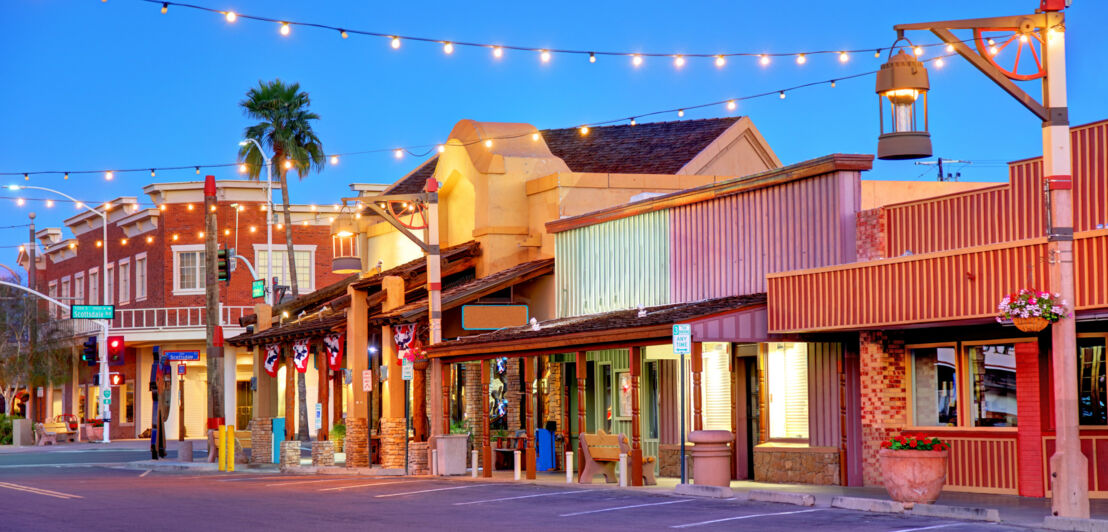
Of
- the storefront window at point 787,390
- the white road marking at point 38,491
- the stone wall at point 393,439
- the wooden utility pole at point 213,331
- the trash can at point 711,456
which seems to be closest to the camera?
the trash can at point 711,456

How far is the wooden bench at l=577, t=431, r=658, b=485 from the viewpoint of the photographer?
2439cm

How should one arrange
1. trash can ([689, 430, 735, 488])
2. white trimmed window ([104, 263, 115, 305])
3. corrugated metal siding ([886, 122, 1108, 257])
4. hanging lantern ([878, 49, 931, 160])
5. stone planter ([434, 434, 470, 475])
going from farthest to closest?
white trimmed window ([104, 263, 115, 305])
stone planter ([434, 434, 470, 475])
trash can ([689, 430, 735, 488])
corrugated metal siding ([886, 122, 1108, 257])
hanging lantern ([878, 49, 931, 160])

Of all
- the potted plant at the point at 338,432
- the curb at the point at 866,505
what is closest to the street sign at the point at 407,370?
the potted plant at the point at 338,432

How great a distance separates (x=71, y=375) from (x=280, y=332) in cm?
3789

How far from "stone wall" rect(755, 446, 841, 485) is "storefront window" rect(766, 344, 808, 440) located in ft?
1.14

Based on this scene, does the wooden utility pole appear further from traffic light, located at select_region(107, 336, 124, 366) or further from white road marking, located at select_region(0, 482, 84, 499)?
traffic light, located at select_region(107, 336, 124, 366)

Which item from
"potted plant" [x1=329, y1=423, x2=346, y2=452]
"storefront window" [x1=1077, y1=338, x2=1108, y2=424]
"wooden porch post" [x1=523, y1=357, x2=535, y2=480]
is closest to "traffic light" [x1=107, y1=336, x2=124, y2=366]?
"potted plant" [x1=329, y1=423, x2=346, y2=452]

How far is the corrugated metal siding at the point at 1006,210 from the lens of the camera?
18438 millimetres

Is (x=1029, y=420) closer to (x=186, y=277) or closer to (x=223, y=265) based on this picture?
(x=223, y=265)

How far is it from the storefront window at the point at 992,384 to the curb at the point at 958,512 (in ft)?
13.2

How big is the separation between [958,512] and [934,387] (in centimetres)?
551

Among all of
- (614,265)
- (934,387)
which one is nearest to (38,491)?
(614,265)

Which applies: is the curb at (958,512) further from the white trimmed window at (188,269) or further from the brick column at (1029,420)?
the white trimmed window at (188,269)

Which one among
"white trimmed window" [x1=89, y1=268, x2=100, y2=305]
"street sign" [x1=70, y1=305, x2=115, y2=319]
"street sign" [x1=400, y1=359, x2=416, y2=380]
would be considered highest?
"white trimmed window" [x1=89, y1=268, x2=100, y2=305]
